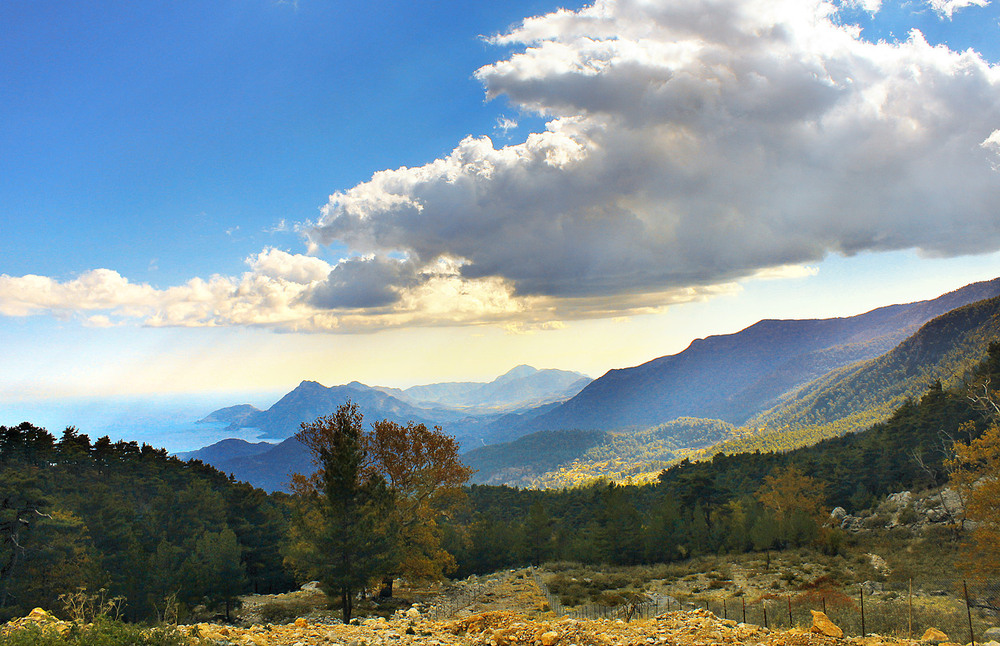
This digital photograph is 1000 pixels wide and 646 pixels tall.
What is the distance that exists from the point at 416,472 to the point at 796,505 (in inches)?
1740

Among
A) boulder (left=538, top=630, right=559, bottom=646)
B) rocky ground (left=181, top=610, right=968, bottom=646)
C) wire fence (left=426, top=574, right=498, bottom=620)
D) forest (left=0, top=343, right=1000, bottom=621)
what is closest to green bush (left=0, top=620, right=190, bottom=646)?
rocky ground (left=181, top=610, right=968, bottom=646)

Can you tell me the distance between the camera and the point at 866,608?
61.0 feet

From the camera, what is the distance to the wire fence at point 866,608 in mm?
14906

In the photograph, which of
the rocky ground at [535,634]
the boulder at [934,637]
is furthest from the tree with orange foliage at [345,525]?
the boulder at [934,637]

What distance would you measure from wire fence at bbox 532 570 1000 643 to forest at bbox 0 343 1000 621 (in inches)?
471

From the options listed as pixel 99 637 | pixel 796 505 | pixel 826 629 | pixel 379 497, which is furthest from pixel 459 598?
pixel 796 505

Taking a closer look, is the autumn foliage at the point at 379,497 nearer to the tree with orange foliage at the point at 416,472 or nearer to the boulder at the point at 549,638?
the tree with orange foliage at the point at 416,472

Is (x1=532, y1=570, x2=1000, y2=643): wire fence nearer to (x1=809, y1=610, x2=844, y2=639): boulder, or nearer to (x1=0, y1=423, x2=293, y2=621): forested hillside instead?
(x1=809, y1=610, x2=844, y2=639): boulder

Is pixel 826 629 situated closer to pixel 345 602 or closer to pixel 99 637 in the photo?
pixel 99 637

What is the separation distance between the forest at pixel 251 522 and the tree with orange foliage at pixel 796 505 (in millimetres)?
179

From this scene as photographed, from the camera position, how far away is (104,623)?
10578 millimetres

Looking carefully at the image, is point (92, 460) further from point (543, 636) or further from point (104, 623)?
point (543, 636)

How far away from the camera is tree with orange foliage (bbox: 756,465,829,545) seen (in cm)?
4122

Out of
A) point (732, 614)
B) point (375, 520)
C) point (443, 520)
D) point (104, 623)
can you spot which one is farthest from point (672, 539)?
point (104, 623)
